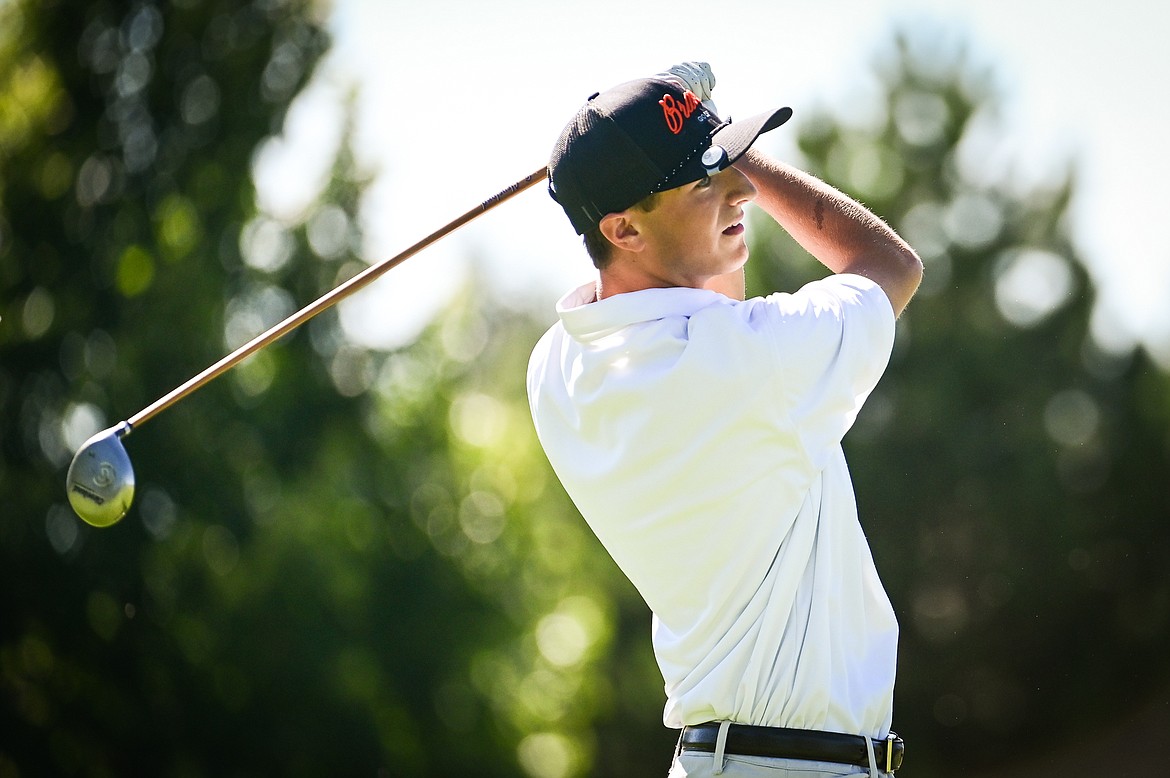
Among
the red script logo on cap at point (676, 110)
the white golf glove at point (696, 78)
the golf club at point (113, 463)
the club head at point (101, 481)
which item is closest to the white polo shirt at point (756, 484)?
the red script logo on cap at point (676, 110)

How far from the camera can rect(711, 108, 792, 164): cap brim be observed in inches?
87.7

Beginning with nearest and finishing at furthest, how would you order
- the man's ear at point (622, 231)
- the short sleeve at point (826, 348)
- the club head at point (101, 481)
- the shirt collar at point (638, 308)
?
1. the short sleeve at point (826, 348)
2. the shirt collar at point (638, 308)
3. the man's ear at point (622, 231)
4. the club head at point (101, 481)

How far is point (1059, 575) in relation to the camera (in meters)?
14.9

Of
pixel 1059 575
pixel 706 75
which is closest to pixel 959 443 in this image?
pixel 1059 575

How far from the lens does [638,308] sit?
2.21 m

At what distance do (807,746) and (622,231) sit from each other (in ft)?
3.17

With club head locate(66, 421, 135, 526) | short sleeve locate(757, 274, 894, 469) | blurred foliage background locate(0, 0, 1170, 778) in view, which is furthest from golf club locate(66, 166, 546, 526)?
blurred foliage background locate(0, 0, 1170, 778)

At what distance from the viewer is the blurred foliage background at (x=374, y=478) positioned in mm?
12617

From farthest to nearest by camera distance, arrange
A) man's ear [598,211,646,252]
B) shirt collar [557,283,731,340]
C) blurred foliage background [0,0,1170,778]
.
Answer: blurred foliage background [0,0,1170,778] < man's ear [598,211,646,252] < shirt collar [557,283,731,340]

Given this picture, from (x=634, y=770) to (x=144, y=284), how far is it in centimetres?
768

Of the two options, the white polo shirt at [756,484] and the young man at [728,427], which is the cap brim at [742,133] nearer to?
the young man at [728,427]

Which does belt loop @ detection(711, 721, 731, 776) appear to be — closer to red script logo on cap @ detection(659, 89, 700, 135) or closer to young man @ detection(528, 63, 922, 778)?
young man @ detection(528, 63, 922, 778)

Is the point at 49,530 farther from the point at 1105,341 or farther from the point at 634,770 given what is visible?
the point at 1105,341

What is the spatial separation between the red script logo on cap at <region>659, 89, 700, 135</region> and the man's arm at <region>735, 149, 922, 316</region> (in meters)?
0.17
